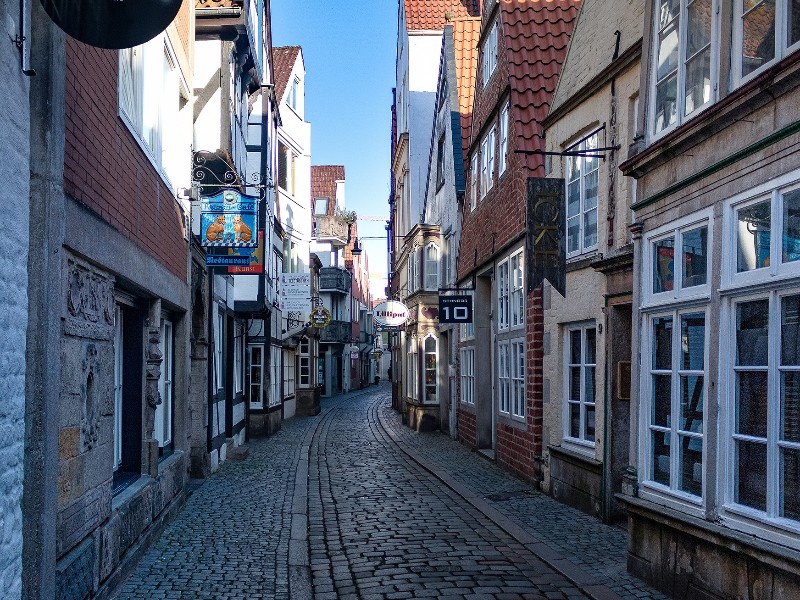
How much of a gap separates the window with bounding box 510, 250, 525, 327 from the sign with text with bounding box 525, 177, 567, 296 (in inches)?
129

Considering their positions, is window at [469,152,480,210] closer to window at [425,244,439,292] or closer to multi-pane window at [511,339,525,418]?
multi-pane window at [511,339,525,418]

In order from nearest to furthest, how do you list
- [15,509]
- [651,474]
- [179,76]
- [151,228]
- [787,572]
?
1. [15,509]
2. [787,572]
3. [651,474]
4. [151,228]
5. [179,76]

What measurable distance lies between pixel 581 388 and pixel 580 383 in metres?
0.11

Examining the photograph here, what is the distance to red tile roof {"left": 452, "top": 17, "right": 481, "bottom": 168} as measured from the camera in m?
21.5

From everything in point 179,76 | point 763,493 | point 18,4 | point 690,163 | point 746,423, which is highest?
point 179,76

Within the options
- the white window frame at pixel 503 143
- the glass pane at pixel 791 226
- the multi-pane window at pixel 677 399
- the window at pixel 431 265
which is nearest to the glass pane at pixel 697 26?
the glass pane at pixel 791 226

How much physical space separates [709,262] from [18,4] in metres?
4.69

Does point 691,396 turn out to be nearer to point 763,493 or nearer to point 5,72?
point 763,493

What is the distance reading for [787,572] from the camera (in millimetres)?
5230

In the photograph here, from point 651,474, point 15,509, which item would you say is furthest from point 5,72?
point 651,474

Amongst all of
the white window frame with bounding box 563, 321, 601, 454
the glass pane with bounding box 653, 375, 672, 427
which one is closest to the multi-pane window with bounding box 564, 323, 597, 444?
the white window frame with bounding box 563, 321, 601, 454

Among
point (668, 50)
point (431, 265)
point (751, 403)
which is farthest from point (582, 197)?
point (431, 265)

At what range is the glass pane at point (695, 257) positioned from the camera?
652cm

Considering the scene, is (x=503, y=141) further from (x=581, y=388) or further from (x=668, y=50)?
(x=668, y=50)
